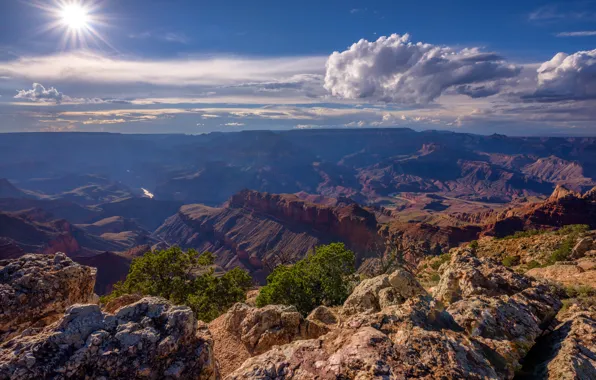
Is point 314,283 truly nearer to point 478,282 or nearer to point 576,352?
point 478,282

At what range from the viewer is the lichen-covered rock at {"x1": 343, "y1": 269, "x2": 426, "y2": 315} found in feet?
57.3

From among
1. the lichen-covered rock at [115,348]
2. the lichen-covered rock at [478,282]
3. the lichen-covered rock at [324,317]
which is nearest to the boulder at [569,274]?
the lichen-covered rock at [478,282]

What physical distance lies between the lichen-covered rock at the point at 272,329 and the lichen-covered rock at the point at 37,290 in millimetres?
8426

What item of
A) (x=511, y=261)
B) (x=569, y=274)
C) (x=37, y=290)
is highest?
(x=37, y=290)

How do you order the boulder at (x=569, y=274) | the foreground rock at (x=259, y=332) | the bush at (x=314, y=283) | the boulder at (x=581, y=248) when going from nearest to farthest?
the foreground rock at (x=259, y=332), the boulder at (x=569, y=274), the bush at (x=314, y=283), the boulder at (x=581, y=248)

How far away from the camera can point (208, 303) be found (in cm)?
2981

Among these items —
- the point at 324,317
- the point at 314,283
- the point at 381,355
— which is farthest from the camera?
the point at 314,283

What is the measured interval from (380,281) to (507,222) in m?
103

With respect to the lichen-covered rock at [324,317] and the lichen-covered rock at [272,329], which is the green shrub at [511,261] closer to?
the lichen-covered rock at [324,317]

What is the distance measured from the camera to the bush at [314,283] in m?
26.9

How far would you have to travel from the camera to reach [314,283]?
30047 millimetres

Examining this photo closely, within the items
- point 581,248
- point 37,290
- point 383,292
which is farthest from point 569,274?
point 37,290

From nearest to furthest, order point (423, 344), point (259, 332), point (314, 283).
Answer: point (423, 344)
point (259, 332)
point (314, 283)

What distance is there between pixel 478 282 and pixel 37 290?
2160cm
